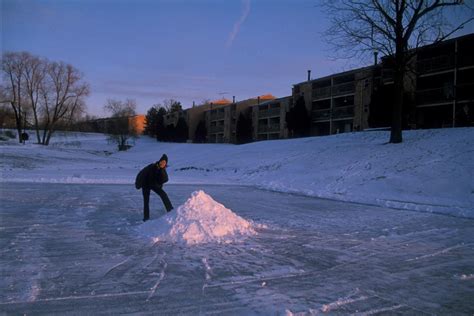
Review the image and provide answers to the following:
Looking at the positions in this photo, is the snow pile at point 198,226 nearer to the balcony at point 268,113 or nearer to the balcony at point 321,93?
the balcony at point 321,93

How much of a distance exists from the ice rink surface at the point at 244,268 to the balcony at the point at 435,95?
90.1 ft

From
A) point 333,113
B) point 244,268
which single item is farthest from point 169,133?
point 244,268

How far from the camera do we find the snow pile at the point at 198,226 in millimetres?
7711

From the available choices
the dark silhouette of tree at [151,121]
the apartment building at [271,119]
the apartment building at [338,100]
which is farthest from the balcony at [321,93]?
the dark silhouette of tree at [151,121]

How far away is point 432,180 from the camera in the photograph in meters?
15.8

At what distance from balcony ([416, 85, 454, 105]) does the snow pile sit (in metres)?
31.6

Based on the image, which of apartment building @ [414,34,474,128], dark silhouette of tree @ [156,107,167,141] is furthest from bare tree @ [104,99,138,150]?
apartment building @ [414,34,474,128]

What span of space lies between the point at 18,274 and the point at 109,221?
430 centimetres

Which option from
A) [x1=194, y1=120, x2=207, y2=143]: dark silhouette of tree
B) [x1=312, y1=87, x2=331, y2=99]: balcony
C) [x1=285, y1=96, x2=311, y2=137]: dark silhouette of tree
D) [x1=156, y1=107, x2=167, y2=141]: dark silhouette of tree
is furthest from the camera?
[x1=156, y1=107, x2=167, y2=141]: dark silhouette of tree

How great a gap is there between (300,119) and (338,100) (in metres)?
4.96

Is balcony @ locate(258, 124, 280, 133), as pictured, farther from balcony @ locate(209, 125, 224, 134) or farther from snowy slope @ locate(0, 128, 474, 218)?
snowy slope @ locate(0, 128, 474, 218)

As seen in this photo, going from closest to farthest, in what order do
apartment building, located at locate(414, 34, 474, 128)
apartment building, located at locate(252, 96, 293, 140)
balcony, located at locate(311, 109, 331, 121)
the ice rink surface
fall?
1. the ice rink surface
2. apartment building, located at locate(414, 34, 474, 128)
3. balcony, located at locate(311, 109, 331, 121)
4. apartment building, located at locate(252, 96, 293, 140)

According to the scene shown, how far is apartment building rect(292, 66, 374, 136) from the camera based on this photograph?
41.9m

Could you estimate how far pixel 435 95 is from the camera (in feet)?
117
